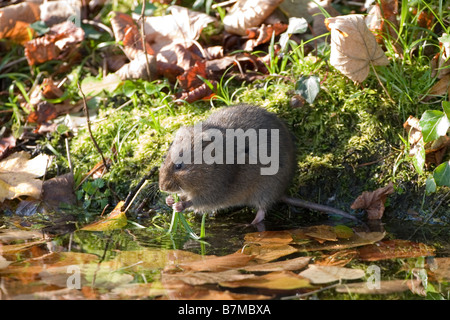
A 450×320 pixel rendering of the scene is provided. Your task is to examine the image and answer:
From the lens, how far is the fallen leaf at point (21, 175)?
5.13 metres

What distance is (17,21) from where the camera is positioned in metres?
6.67

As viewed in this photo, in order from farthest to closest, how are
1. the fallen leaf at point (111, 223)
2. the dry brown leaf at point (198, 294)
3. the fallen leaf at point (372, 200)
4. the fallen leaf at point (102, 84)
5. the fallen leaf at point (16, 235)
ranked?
1. the fallen leaf at point (102, 84)
2. the fallen leaf at point (372, 200)
3. the fallen leaf at point (111, 223)
4. the fallen leaf at point (16, 235)
5. the dry brown leaf at point (198, 294)

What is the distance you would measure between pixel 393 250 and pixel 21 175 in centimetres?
333

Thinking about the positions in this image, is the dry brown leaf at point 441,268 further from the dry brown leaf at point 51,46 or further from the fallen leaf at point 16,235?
the dry brown leaf at point 51,46

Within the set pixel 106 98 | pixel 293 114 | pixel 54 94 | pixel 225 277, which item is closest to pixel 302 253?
pixel 225 277

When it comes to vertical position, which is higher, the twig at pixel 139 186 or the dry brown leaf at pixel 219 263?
the dry brown leaf at pixel 219 263

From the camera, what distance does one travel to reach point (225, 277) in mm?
3312

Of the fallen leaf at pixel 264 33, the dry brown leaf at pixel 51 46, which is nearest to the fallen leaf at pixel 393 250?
the fallen leaf at pixel 264 33

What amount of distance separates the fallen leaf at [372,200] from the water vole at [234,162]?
187mm

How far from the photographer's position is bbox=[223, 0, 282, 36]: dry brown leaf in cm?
598

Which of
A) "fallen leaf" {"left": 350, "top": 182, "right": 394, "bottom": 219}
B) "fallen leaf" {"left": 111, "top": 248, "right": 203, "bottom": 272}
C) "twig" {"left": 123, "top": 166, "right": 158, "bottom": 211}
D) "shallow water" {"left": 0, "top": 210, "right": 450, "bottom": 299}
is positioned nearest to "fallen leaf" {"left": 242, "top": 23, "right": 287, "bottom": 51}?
"twig" {"left": 123, "top": 166, "right": 158, "bottom": 211}

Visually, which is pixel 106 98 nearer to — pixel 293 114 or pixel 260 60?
pixel 260 60

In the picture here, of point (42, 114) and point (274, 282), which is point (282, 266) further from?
point (42, 114)
